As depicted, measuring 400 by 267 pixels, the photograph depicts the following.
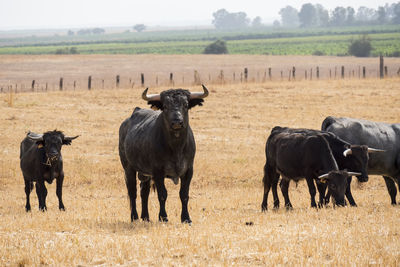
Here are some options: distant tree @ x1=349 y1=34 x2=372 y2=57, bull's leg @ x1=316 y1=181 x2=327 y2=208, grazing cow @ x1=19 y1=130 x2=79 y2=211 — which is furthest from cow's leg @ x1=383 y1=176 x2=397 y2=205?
distant tree @ x1=349 y1=34 x2=372 y2=57

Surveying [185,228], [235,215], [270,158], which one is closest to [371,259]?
[185,228]

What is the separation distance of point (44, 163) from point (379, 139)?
8290mm

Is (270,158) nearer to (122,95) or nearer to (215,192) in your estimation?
(215,192)

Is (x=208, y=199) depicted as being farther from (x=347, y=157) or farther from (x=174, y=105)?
(x=174, y=105)

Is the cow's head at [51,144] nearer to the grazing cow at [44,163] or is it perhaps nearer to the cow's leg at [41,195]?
the grazing cow at [44,163]

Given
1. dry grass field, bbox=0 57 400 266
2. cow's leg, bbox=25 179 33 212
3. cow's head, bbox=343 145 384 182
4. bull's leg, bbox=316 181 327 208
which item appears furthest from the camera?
cow's leg, bbox=25 179 33 212

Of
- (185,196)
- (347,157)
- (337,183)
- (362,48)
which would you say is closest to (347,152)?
→ (347,157)

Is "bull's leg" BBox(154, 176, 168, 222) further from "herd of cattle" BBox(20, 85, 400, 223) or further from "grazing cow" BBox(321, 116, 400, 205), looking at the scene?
"grazing cow" BBox(321, 116, 400, 205)

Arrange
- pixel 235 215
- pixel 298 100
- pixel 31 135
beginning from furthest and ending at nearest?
pixel 298 100 → pixel 31 135 → pixel 235 215

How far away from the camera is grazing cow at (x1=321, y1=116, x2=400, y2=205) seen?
1591cm

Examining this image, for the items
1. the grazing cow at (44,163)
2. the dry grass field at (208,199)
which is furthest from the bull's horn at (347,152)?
the grazing cow at (44,163)

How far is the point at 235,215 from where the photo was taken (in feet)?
41.7

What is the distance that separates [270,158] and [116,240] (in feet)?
20.9

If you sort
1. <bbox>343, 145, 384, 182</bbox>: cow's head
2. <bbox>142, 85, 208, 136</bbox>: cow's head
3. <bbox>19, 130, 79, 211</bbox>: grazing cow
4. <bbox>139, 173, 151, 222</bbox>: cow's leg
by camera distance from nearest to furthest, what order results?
<bbox>142, 85, 208, 136</bbox>: cow's head
<bbox>139, 173, 151, 222</bbox>: cow's leg
<bbox>343, 145, 384, 182</bbox>: cow's head
<bbox>19, 130, 79, 211</bbox>: grazing cow
